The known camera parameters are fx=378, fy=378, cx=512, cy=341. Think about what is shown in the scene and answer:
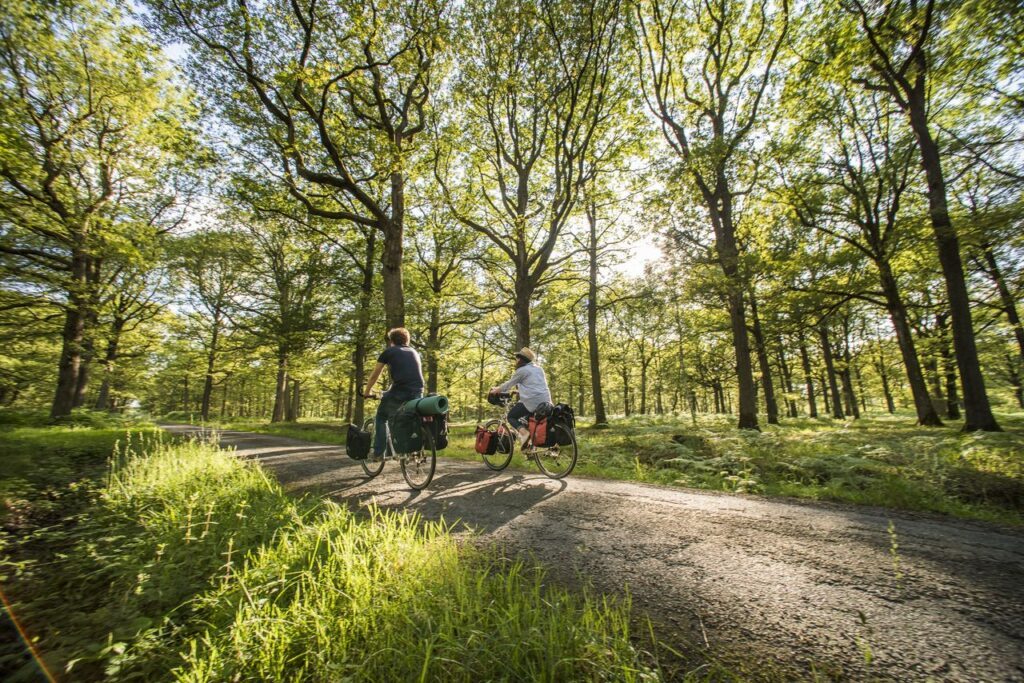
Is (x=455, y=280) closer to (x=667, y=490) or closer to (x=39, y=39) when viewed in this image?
(x=39, y=39)

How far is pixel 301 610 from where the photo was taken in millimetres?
2441

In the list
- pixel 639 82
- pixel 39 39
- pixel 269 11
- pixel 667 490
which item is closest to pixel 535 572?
pixel 667 490

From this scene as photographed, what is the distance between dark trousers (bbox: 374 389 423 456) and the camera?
252 inches

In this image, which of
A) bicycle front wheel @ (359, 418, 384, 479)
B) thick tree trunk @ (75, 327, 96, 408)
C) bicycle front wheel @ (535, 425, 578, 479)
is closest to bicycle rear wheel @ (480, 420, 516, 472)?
bicycle front wheel @ (535, 425, 578, 479)

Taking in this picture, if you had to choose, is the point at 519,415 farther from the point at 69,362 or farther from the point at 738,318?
the point at 69,362

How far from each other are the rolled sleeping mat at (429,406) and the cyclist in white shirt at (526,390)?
1.23m

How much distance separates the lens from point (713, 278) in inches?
466

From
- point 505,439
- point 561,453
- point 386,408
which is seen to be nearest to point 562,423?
point 561,453

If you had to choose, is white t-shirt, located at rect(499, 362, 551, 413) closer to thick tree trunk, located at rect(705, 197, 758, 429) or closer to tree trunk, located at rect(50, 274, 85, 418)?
thick tree trunk, located at rect(705, 197, 758, 429)

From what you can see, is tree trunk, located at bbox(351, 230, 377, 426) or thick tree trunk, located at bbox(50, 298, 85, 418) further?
tree trunk, located at bbox(351, 230, 377, 426)

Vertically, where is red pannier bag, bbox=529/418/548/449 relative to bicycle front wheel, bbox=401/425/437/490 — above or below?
above

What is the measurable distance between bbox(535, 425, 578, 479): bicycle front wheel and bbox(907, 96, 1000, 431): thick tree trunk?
10796 millimetres

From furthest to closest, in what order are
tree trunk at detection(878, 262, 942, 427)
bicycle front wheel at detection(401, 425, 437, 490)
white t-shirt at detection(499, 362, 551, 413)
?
tree trunk at detection(878, 262, 942, 427), white t-shirt at detection(499, 362, 551, 413), bicycle front wheel at detection(401, 425, 437, 490)

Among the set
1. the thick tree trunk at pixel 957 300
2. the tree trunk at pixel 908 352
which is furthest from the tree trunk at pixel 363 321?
the tree trunk at pixel 908 352
